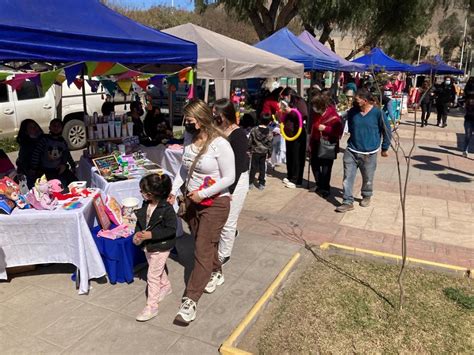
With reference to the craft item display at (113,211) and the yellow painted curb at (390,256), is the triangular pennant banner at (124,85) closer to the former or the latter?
the craft item display at (113,211)

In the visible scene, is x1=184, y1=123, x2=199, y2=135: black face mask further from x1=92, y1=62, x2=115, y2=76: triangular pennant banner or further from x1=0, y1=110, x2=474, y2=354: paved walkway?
x1=92, y1=62, x2=115, y2=76: triangular pennant banner

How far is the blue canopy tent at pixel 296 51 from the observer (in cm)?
1113

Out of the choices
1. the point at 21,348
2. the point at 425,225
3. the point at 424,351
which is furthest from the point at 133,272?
the point at 425,225

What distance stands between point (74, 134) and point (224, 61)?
5418mm

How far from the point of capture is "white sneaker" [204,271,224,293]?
12.6 ft

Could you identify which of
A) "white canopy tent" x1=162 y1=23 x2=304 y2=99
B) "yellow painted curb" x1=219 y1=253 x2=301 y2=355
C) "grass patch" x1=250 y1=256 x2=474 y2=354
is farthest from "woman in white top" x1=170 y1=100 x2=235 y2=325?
"white canopy tent" x1=162 y1=23 x2=304 y2=99

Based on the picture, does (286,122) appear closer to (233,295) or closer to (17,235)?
(233,295)

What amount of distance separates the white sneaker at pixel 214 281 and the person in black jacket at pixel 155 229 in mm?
527

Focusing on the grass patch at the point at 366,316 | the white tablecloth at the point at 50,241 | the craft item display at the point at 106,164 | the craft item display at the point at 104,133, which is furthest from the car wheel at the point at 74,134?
the grass patch at the point at 366,316

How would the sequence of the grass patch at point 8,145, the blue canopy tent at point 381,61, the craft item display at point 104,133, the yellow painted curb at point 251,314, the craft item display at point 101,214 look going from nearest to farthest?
the yellow painted curb at point 251,314 < the craft item display at point 101,214 < the craft item display at point 104,133 < the grass patch at point 8,145 < the blue canopy tent at point 381,61

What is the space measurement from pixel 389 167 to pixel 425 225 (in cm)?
375

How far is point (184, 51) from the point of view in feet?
17.3

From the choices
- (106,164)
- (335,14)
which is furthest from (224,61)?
(335,14)

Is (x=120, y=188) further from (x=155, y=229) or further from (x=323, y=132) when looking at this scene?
(x=323, y=132)
